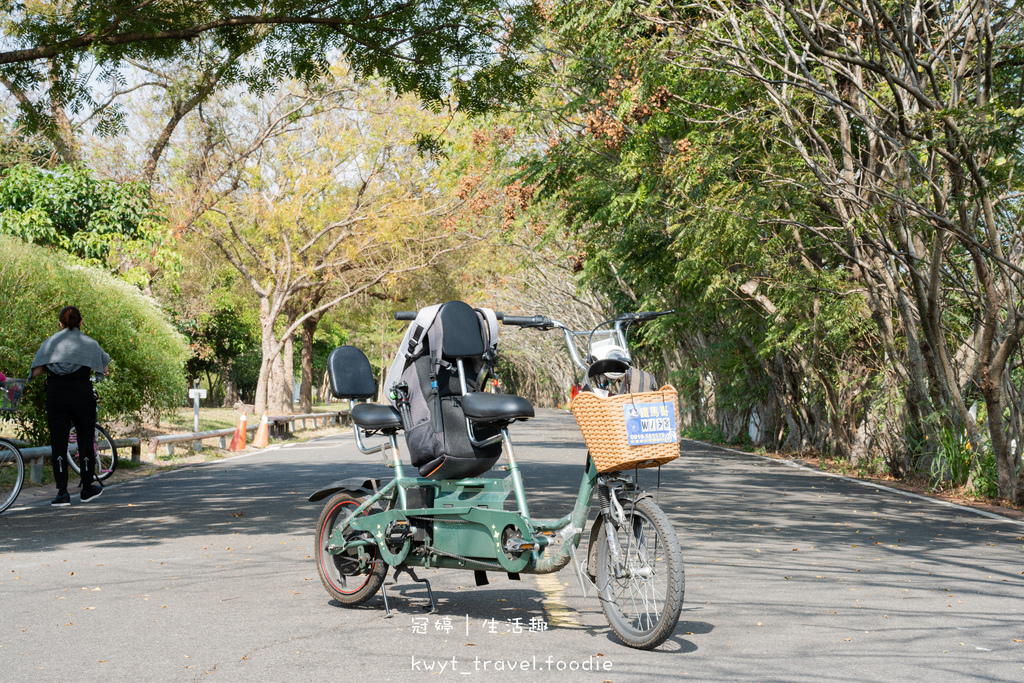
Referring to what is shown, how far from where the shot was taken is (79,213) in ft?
65.4

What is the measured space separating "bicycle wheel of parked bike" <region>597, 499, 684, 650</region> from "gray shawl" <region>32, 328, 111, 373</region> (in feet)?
24.7

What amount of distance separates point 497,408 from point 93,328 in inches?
460

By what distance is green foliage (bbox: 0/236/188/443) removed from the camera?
13.6 m

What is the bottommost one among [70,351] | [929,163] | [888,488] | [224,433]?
[888,488]

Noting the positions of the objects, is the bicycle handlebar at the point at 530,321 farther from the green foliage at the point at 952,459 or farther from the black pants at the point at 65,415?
the green foliage at the point at 952,459

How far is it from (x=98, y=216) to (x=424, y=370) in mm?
16423

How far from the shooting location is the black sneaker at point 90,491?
11188 mm

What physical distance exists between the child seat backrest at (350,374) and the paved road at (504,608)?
1.29 metres

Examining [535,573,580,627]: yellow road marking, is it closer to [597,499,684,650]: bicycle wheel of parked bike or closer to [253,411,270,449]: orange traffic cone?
[597,499,684,650]: bicycle wheel of parked bike

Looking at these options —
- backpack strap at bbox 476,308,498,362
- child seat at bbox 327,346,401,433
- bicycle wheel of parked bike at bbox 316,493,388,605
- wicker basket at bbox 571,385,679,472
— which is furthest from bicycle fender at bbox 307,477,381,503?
wicker basket at bbox 571,385,679,472

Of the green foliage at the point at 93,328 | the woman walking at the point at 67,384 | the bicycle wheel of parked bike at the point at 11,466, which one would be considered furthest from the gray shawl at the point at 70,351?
the green foliage at the point at 93,328

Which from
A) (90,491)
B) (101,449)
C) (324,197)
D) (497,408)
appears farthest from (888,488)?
(324,197)

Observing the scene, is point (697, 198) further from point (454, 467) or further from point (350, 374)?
point (454, 467)

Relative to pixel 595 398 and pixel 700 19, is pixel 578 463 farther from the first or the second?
pixel 595 398
